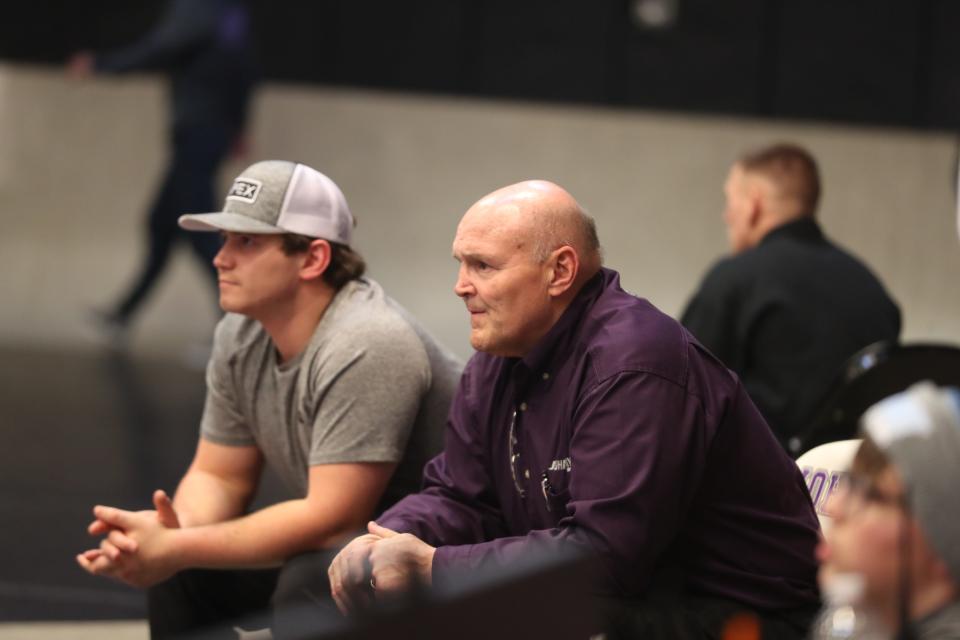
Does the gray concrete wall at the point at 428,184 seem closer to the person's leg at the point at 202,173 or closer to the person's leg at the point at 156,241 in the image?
the person's leg at the point at 156,241

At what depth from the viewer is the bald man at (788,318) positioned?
455cm

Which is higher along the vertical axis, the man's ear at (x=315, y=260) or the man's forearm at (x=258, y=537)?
the man's ear at (x=315, y=260)

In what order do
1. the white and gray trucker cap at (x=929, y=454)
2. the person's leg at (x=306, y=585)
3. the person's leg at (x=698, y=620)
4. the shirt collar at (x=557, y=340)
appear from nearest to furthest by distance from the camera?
the white and gray trucker cap at (x=929, y=454), the person's leg at (x=698, y=620), the shirt collar at (x=557, y=340), the person's leg at (x=306, y=585)

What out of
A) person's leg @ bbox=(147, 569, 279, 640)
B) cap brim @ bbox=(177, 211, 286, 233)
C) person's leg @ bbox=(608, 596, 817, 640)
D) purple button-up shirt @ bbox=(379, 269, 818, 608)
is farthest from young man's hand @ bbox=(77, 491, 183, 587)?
person's leg @ bbox=(608, 596, 817, 640)

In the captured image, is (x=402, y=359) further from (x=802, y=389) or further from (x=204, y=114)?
(x=204, y=114)

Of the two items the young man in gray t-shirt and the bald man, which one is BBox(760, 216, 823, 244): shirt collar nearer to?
the bald man

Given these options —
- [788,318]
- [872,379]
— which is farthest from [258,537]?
[788,318]

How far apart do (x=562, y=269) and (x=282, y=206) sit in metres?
0.84

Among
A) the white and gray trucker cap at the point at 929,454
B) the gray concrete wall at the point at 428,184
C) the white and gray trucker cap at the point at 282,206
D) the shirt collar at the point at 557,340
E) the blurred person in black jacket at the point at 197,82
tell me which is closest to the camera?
the white and gray trucker cap at the point at 929,454

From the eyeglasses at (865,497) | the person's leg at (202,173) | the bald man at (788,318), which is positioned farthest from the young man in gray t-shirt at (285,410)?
the person's leg at (202,173)

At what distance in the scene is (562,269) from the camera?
285cm

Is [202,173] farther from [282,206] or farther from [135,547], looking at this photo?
[135,547]

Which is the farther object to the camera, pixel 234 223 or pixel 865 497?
Result: pixel 234 223

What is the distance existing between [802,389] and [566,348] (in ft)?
6.35
